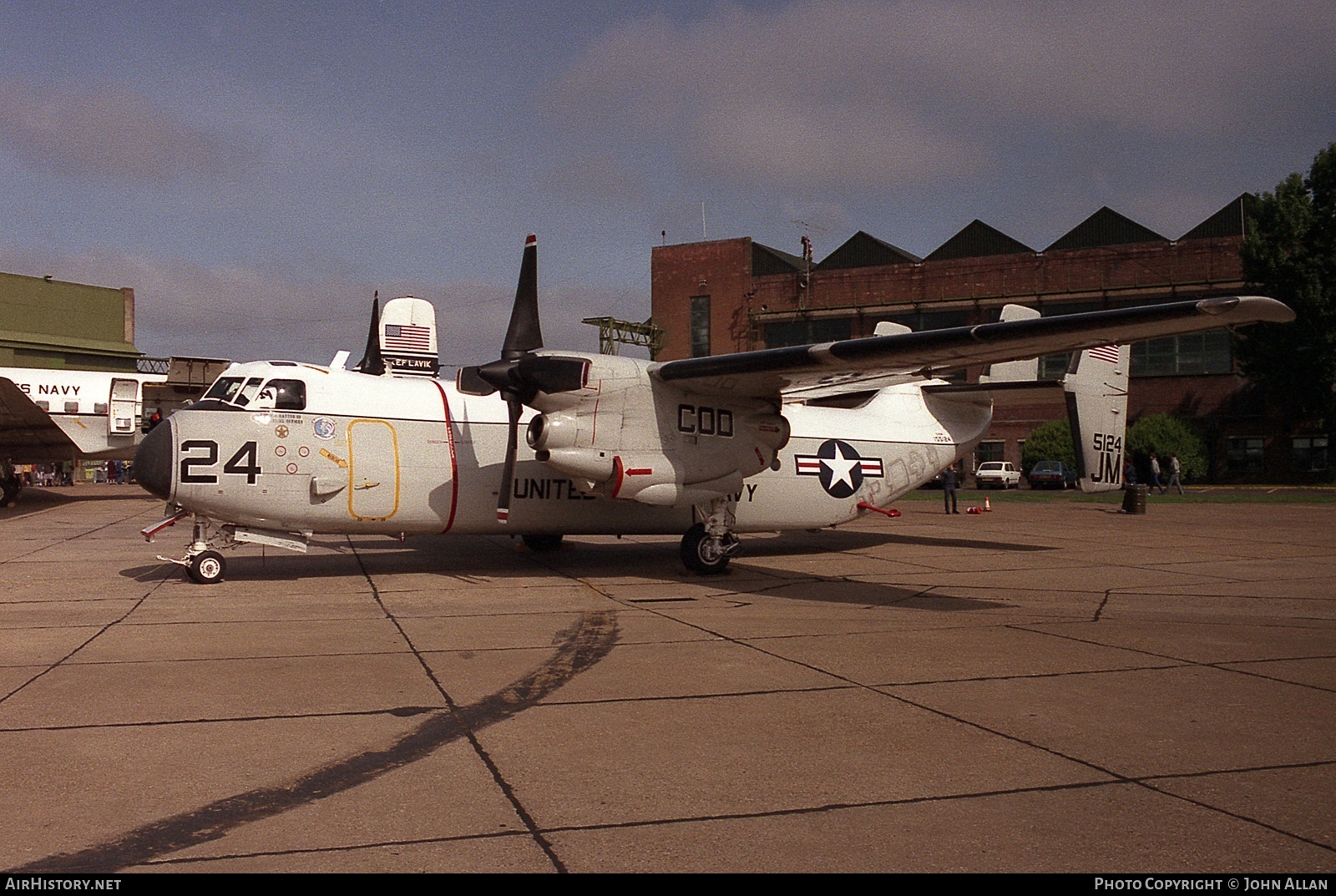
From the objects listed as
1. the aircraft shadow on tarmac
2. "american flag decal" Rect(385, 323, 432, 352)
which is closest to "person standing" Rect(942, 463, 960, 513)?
the aircraft shadow on tarmac

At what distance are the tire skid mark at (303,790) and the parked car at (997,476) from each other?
48216 millimetres

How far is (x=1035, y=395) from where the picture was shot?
723 inches

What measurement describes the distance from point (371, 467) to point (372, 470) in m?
0.05

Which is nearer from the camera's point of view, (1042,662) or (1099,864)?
(1099,864)

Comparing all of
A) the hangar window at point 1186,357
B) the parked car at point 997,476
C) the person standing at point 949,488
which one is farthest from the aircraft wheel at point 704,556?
the hangar window at point 1186,357

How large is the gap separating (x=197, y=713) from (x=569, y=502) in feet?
30.2

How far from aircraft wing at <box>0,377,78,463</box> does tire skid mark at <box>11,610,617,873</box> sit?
25.6 m

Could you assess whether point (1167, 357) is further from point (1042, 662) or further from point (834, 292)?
point (1042, 662)

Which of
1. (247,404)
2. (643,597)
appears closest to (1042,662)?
(643,597)

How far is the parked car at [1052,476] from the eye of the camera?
170 ft

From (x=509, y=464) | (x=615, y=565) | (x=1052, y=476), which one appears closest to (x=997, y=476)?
(x=1052, y=476)

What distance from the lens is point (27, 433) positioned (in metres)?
31.3

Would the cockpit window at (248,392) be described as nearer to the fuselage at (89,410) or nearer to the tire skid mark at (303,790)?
the tire skid mark at (303,790)

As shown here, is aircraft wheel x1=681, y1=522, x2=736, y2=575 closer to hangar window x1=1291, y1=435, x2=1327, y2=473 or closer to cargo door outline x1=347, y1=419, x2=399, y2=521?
cargo door outline x1=347, y1=419, x2=399, y2=521
